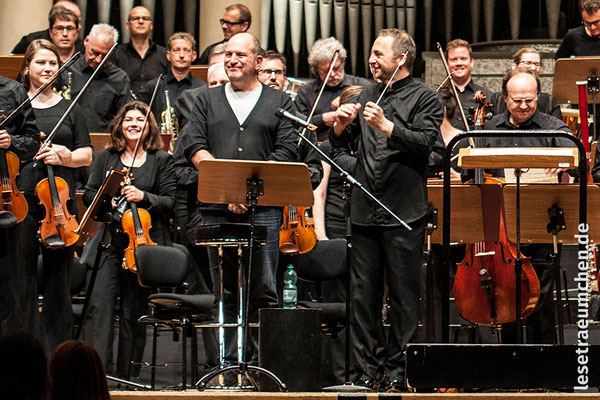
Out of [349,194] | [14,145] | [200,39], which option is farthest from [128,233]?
[200,39]

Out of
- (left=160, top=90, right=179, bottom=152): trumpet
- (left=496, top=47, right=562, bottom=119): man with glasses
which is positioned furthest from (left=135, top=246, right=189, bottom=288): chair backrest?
(left=496, top=47, right=562, bottom=119): man with glasses

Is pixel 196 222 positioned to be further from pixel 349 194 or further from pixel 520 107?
pixel 520 107

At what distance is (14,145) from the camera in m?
4.58

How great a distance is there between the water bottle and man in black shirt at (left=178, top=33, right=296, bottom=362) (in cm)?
33

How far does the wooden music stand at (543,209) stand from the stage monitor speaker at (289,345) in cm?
102

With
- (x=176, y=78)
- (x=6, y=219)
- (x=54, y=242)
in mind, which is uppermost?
(x=176, y=78)

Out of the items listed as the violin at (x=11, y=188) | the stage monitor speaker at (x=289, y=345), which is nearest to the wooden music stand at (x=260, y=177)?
the stage monitor speaker at (x=289, y=345)

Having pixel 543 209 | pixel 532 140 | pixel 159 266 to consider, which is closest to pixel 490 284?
pixel 543 209

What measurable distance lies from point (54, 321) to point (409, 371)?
2174 mm

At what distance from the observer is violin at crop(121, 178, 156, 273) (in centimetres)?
550

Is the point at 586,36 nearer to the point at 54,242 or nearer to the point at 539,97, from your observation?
the point at 539,97

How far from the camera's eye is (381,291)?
4.88 meters

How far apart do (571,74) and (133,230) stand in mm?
2912

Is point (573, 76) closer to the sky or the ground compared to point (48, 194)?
closer to the sky
